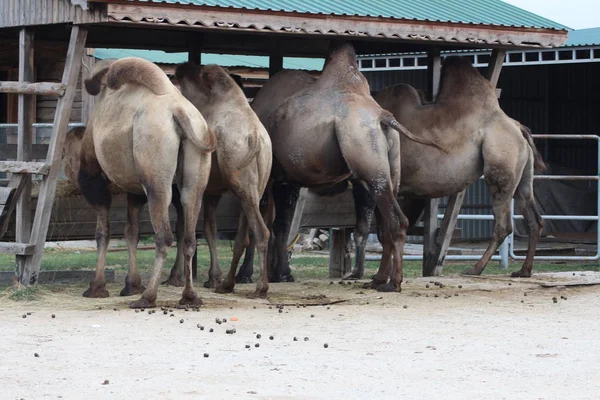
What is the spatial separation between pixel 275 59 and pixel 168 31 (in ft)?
4.42

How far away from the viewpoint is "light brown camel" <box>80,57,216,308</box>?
10133mm

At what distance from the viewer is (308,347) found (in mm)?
8297

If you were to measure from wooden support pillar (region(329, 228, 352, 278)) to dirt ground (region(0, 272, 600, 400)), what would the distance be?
125 inches

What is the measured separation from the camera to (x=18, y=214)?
11852 millimetres

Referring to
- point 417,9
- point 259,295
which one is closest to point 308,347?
point 259,295

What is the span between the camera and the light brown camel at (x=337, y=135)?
1162cm

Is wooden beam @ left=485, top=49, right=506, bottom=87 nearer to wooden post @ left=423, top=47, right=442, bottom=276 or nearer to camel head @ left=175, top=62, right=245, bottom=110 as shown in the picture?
wooden post @ left=423, top=47, right=442, bottom=276

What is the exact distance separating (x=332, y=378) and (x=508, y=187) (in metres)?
6.58

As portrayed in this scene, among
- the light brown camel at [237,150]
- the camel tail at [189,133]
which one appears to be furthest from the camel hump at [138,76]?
the light brown camel at [237,150]

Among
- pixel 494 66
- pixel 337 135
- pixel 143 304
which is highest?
pixel 494 66

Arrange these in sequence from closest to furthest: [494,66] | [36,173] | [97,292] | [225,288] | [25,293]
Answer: [25,293], [97,292], [36,173], [225,288], [494,66]

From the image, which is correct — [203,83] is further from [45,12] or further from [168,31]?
[168,31]

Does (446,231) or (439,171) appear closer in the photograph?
(439,171)

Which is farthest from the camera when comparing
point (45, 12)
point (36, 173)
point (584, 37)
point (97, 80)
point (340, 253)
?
point (584, 37)
